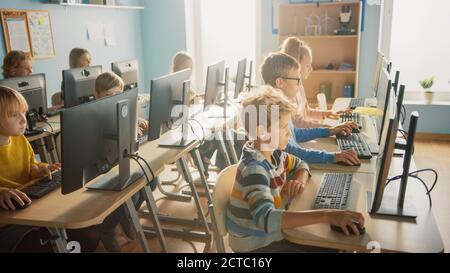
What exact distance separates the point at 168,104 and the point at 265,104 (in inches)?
33.3

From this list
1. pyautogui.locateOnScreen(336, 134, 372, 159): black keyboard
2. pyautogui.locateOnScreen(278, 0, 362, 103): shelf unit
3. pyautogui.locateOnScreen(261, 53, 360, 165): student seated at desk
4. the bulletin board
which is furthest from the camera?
pyautogui.locateOnScreen(278, 0, 362, 103): shelf unit

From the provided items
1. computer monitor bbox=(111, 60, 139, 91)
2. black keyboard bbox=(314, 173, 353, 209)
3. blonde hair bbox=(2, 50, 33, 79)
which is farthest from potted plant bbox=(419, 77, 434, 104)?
blonde hair bbox=(2, 50, 33, 79)

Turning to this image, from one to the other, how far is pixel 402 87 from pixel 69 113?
4.32ft

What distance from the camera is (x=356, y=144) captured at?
2.25m

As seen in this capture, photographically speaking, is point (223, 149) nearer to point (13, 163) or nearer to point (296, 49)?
point (296, 49)

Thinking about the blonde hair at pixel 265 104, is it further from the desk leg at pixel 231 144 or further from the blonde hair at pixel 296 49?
the desk leg at pixel 231 144

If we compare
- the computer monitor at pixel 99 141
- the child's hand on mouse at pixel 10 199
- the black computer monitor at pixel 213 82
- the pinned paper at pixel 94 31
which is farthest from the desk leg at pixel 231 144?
the pinned paper at pixel 94 31

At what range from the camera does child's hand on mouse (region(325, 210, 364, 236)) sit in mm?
1257

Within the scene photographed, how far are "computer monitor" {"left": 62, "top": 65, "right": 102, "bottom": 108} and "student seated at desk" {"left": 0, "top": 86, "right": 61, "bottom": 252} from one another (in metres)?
0.59

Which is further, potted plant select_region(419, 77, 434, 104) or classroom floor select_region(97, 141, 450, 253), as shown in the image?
potted plant select_region(419, 77, 434, 104)

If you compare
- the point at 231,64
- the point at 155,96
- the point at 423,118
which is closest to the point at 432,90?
the point at 423,118

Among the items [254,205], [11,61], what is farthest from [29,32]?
[254,205]

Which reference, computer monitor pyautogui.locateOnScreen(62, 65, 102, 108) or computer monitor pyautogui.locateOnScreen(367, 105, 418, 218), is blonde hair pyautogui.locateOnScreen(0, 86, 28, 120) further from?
computer monitor pyautogui.locateOnScreen(367, 105, 418, 218)

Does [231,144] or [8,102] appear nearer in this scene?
[8,102]
